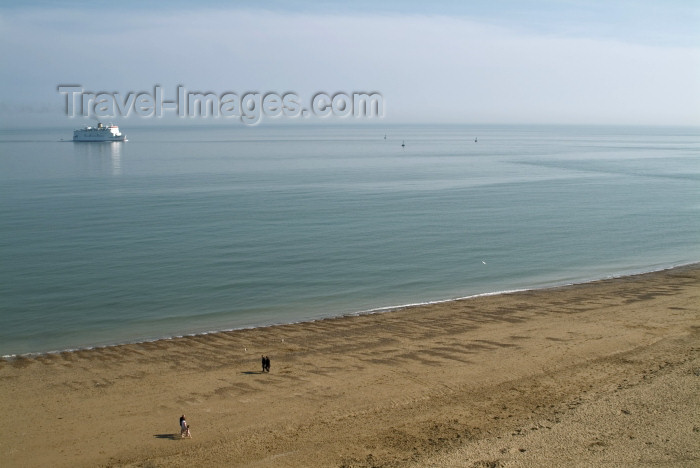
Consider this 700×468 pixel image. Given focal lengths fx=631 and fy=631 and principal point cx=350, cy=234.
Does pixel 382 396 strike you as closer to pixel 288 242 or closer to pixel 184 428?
pixel 184 428

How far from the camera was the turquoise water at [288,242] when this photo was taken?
3459cm

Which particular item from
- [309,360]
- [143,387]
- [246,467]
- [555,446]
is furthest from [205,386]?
[555,446]

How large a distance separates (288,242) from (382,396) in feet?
93.5

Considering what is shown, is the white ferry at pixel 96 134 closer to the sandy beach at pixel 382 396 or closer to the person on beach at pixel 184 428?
the sandy beach at pixel 382 396

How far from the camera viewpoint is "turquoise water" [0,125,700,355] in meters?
34.6

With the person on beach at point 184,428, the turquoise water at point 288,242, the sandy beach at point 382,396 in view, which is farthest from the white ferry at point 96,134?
the person on beach at point 184,428

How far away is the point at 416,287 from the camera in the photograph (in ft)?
128

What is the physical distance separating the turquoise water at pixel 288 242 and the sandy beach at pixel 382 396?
4.44 metres

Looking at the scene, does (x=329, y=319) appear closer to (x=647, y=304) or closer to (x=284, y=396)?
(x=284, y=396)

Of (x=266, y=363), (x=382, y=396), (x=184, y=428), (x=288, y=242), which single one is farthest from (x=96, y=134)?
(x=184, y=428)

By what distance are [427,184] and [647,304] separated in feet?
183

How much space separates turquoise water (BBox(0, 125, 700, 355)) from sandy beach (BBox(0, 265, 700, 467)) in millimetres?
4440

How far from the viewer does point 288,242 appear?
5009cm

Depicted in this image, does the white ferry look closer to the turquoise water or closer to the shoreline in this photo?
the turquoise water
